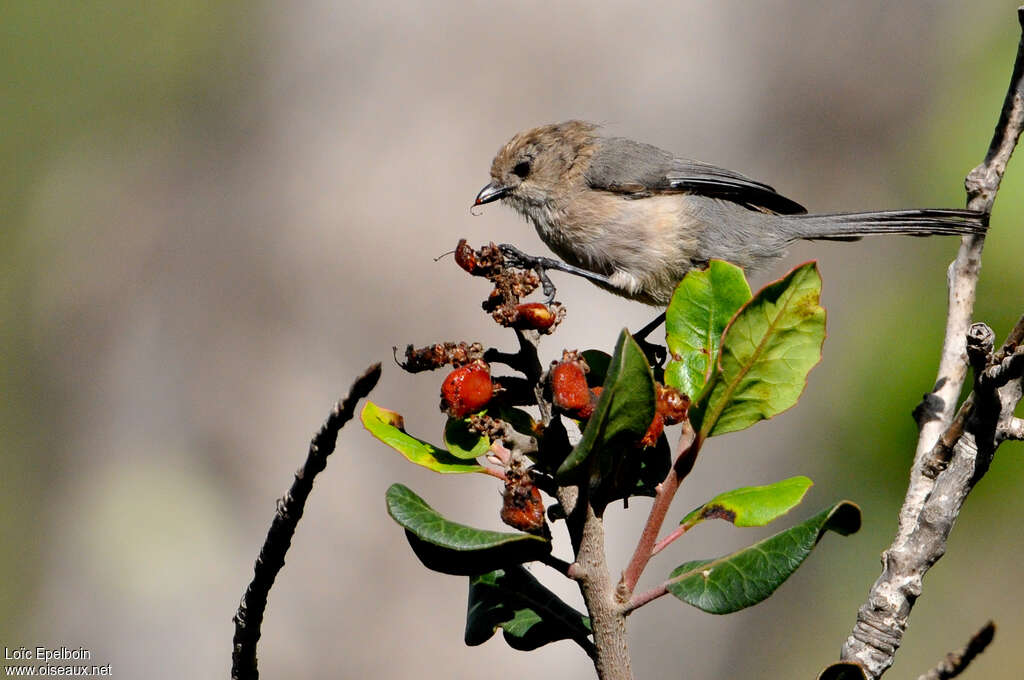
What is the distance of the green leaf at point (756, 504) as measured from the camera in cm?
131

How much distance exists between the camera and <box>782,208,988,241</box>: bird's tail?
3035mm

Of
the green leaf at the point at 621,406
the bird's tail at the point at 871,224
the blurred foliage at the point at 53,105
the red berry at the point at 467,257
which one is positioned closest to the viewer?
the green leaf at the point at 621,406

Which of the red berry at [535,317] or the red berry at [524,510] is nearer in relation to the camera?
the red berry at [524,510]

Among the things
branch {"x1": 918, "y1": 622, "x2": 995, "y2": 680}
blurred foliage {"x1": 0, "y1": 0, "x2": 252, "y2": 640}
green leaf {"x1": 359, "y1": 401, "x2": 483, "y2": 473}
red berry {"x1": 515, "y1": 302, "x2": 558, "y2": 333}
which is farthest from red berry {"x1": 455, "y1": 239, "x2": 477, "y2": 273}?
blurred foliage {"x1": 0, "y1": 0, "x2": 252, "y2": 640}

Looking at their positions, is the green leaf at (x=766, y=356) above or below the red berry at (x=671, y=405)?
above

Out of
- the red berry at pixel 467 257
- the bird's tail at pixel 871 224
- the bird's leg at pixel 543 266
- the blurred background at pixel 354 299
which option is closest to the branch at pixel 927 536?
the red berry at pixel 467 257

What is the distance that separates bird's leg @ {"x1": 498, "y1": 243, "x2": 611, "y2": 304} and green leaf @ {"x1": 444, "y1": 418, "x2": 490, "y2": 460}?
106cm

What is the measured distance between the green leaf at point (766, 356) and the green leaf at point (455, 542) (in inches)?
13.3

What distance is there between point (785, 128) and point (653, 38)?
3.36ft

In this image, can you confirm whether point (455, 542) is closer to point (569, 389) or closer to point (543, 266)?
→ point (569, 389)

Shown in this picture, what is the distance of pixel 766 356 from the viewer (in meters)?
1.38

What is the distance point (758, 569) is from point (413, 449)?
54cm

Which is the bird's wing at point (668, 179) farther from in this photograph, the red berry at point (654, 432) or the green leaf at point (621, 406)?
the green leaf at point (621, 406)

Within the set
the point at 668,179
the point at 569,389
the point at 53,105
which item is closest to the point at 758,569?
the point at 569,389
